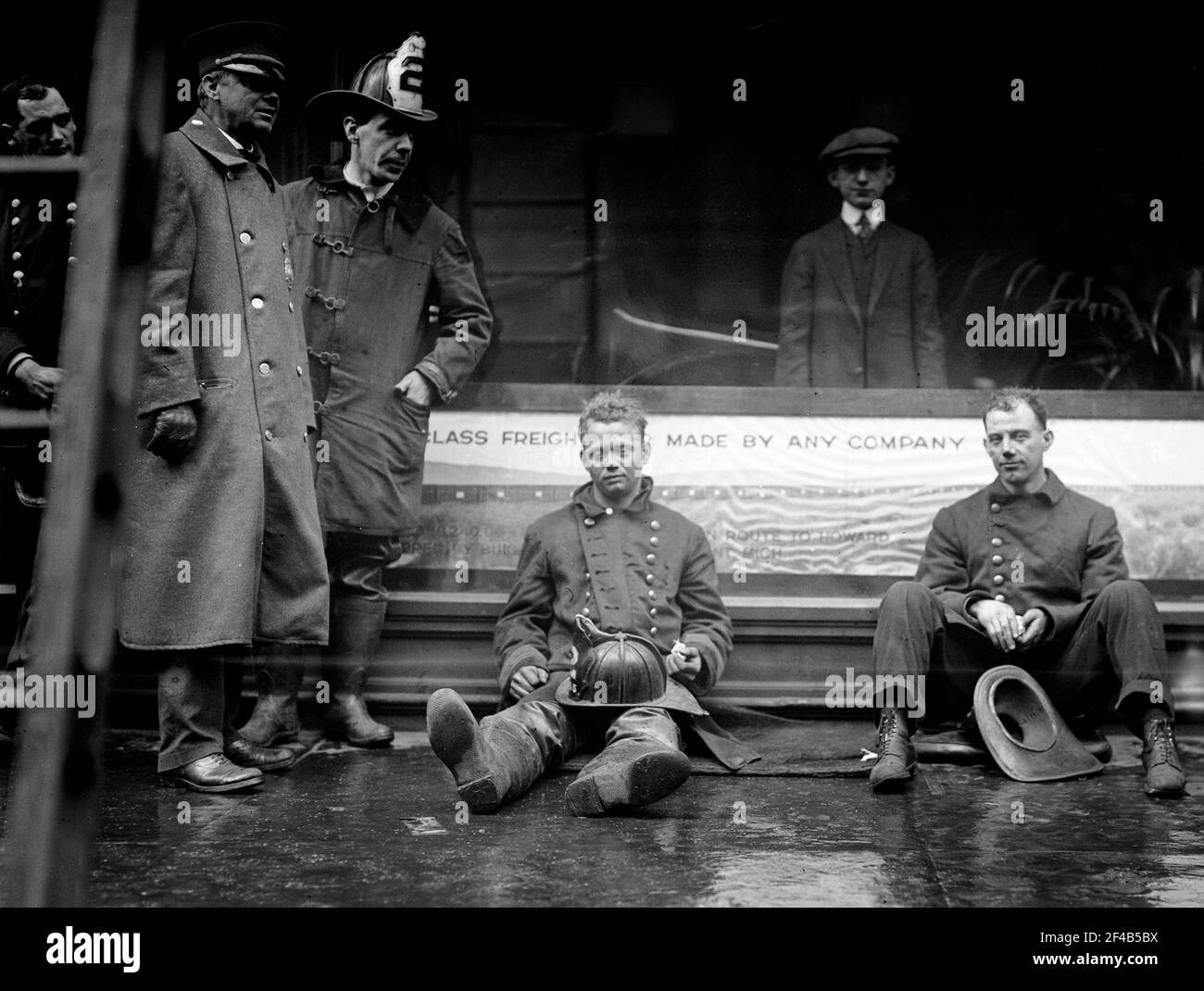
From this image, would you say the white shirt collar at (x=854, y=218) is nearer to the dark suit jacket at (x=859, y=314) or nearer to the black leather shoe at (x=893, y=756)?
the dark suit jacket at (x=859, y=314)

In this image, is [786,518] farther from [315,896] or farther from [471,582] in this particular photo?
[315,896]

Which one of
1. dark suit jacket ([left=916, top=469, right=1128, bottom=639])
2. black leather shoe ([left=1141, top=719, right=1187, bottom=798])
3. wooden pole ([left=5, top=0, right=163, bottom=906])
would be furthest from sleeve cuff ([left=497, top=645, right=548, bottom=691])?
wooden pole ([left=5, top=0, right=163, bottom=906])

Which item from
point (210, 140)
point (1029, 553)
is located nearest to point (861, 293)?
point (1029, 553)

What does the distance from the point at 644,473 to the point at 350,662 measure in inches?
52.2

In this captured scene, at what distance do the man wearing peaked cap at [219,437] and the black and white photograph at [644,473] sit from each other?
1 cm

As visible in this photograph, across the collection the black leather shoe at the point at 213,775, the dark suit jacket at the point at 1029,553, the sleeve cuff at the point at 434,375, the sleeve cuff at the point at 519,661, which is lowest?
the black leather shoe at the point at 213,775

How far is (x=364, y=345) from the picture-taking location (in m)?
5.37

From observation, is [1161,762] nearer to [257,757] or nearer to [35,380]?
[257,757]

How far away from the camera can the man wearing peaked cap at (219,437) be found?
436 cm

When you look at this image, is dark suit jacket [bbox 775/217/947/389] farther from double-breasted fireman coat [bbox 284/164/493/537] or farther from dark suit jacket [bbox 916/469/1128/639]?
double-breasted fireman coat [bbox 284/164/493/537]

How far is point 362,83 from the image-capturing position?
540cm

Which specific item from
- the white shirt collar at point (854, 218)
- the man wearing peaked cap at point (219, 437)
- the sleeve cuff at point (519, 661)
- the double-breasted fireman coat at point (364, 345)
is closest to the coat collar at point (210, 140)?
the man wearing peaked cap at point (219, 437)
